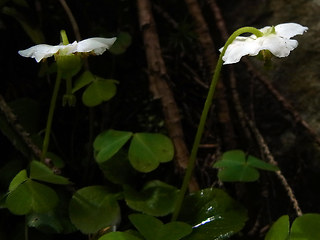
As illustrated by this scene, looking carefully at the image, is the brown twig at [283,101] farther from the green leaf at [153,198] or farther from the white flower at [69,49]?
the white flower at [69,49]

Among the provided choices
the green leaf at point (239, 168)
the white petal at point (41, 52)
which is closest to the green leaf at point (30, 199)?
the white petal at point (41, 52)

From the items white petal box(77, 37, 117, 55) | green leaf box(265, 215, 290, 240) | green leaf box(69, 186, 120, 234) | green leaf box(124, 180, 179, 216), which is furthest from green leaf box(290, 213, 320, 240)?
white petal box(77, 37, 117, 55)

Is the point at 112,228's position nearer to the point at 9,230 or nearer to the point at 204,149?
the point at 9,230

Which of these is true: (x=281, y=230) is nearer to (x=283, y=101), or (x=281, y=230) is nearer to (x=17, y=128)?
(x=283, y=101)

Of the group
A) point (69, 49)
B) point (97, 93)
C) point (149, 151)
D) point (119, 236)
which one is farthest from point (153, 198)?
point (69, 49)

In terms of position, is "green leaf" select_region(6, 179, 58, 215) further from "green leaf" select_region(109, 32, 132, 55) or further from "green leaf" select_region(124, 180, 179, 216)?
"green leaf" select_region(109, 32, 132, 55)

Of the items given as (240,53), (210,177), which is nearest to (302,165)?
(210,177)
